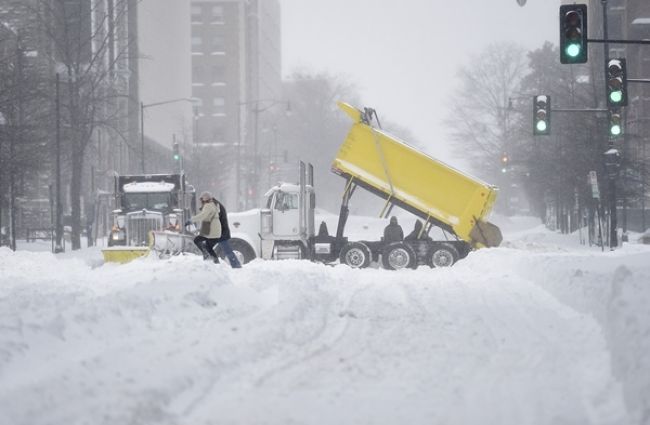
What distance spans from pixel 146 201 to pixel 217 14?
3699 inches

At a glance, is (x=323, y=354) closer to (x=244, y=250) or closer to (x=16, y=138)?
(x=244, y=250)

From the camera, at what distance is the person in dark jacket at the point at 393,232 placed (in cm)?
2808

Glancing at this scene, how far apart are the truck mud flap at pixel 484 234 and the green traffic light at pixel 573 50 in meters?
9.88

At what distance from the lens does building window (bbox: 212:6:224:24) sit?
11900cm

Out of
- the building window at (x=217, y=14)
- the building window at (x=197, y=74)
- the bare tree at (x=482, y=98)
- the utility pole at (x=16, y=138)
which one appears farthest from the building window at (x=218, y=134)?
the utility pole at (x=16, y=138)

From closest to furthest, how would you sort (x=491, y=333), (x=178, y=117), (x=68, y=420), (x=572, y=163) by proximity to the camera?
(x=68, y=420) → (x=491, y=333) → (x=572, y=163) → (x=178, y=117)

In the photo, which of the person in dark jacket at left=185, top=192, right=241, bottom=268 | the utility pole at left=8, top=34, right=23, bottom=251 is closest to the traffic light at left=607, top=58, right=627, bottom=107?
the person in dark jacket at left=185, top=192, right=241, bottom=268

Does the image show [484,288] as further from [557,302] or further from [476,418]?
[476,418]

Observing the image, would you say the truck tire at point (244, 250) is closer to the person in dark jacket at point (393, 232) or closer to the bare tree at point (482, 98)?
the person in dark jacket at point (393, 232)

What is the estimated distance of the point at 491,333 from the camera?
446 inches

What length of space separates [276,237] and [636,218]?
→ 3183 cm

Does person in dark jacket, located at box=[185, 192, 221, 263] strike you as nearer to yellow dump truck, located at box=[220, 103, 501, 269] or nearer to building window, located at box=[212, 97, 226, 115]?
yellow dump truck, located at box=[220, 103, 501, 269]

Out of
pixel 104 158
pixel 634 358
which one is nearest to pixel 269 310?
pixel 634 358

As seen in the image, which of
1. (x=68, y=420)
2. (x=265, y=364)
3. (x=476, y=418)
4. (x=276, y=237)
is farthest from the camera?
(x=276, y=237)
